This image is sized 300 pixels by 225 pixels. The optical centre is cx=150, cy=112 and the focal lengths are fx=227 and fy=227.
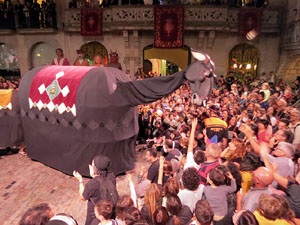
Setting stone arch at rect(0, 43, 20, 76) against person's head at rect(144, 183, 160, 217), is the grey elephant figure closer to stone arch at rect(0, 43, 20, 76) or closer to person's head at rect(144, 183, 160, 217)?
person's head at rect(144, 183, 160, 217)

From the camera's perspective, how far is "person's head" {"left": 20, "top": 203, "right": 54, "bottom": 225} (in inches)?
82.1

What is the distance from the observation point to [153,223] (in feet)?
8.36

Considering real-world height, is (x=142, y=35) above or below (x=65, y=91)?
above

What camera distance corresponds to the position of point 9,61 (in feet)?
57.3

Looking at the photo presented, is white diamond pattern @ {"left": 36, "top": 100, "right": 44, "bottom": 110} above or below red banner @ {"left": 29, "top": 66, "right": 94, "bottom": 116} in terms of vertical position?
below

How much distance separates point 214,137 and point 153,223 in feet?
8.82

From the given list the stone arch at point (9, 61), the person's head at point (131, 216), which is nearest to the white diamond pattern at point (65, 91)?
the person's head at point (131, 216)

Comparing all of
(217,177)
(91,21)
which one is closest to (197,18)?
(91,21)

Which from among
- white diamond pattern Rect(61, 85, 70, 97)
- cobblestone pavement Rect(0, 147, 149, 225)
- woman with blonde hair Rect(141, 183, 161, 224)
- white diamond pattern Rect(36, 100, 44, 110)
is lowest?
cobblestone pavement Rect(0, 147, 149, 225)

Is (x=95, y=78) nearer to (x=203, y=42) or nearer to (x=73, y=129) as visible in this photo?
(x=73, y=129)

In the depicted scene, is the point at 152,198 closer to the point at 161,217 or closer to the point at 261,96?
the point at 161,217

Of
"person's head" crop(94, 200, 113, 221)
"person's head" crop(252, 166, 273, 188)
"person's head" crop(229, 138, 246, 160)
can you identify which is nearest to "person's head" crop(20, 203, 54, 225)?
"person's head" crop(94, 200, 113, 221)


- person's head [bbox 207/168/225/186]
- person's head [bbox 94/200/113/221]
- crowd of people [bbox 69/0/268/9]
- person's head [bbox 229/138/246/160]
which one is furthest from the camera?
crowd of people [bbox 69/0/268/9]

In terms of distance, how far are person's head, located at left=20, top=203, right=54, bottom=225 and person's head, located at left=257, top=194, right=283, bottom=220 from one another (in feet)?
6.91
